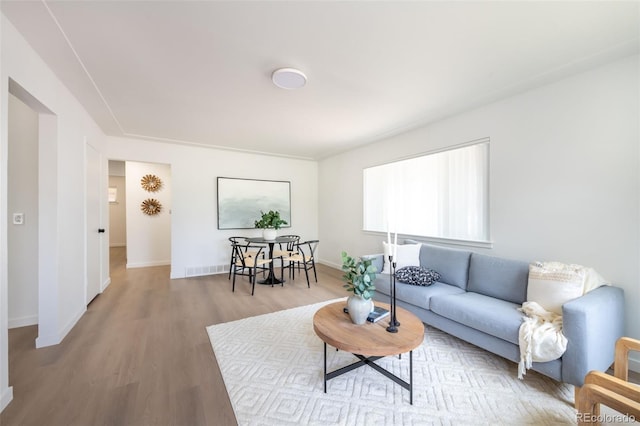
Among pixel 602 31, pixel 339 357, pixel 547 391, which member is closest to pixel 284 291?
pixel 339 357

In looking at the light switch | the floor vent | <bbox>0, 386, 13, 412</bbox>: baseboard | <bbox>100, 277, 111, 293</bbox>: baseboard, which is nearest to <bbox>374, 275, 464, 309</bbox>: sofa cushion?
<bbox>0, 386, 13, 412</bbox>: baseboard

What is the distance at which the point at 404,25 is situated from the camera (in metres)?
1.69

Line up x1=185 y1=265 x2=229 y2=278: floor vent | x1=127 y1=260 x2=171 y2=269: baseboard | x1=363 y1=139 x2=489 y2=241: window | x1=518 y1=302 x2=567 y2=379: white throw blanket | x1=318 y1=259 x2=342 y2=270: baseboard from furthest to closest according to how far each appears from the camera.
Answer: x1=127 y1=260 x2=171 y2=269: baseboard < x1=318 y1=259 x2=342 y2=270: baseboard < x1=185 y1=265 x2=229 y2=278: floor vent < x1=363 y1=139 x2=489 y2=241: window < x1=518 y1=302 x2=567 y2=379: white throw blanket

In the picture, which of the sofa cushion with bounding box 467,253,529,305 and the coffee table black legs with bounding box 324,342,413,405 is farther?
the sofa cushion with bounding box 467,253,529,305

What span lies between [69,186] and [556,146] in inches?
189

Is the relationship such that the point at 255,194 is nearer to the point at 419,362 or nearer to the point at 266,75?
the point at 266,75

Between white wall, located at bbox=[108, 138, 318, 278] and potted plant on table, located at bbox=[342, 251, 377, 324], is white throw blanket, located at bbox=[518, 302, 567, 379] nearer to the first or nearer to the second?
potted plant on table, located at bbox=[342, 251, 377, 324]

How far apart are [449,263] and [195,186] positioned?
14.5 ft

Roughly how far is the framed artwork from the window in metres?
2.02

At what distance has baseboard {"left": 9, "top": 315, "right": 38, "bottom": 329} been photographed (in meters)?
2.66

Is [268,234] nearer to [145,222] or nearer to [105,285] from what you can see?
[105,285]

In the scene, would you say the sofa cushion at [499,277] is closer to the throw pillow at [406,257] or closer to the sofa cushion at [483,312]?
the sofa cushion at [483,312]

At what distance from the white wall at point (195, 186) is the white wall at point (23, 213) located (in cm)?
152

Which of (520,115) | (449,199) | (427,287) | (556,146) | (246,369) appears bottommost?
(246,369)
